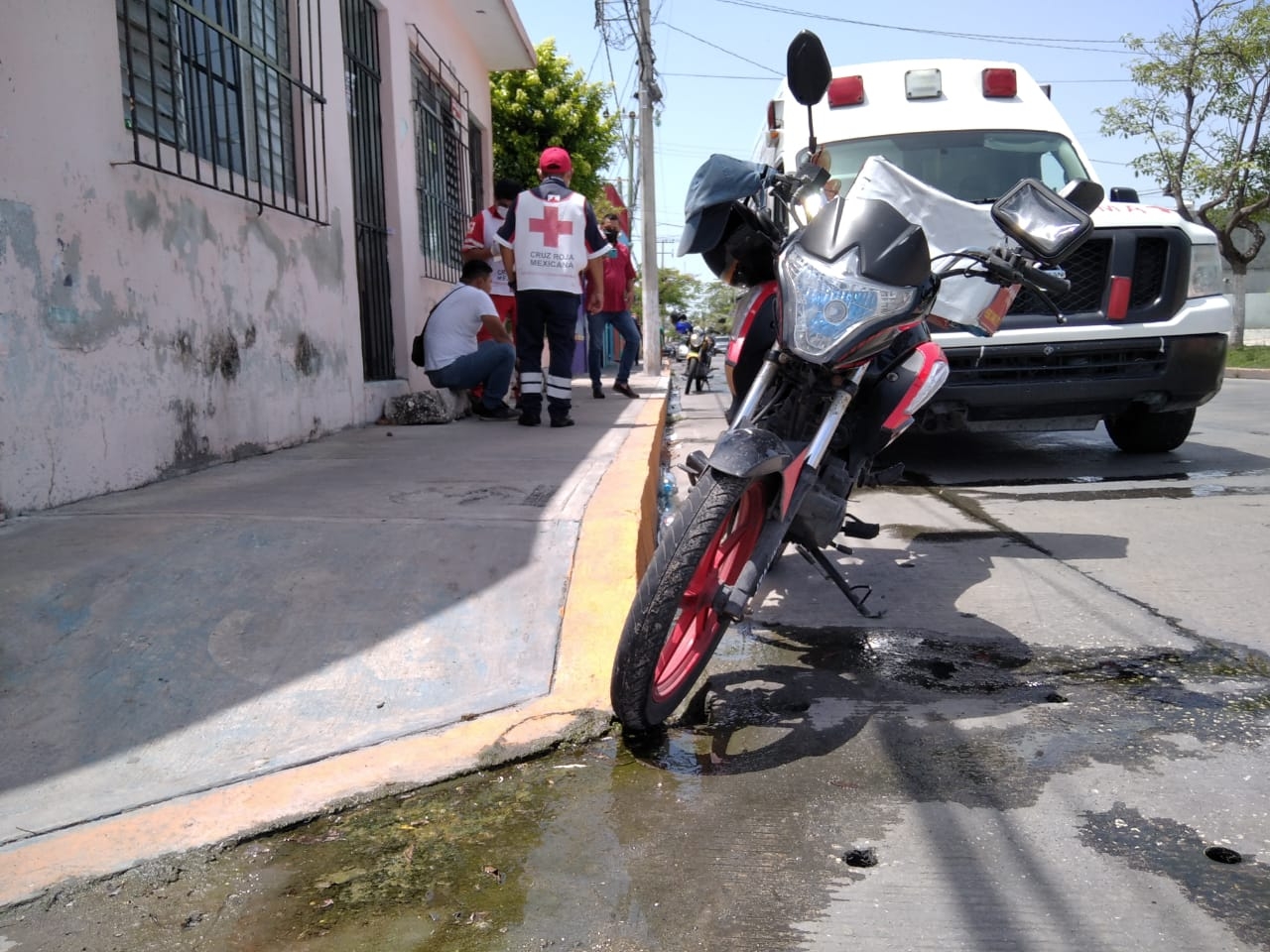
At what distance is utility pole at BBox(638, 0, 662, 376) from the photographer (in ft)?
58.0

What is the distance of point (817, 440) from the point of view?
104 inches

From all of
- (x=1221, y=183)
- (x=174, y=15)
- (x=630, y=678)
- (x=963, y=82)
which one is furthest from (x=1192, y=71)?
(x=630, y=678)

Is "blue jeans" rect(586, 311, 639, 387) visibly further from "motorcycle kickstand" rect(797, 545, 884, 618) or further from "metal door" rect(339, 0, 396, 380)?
"motorcycle kickstand" rect(797, 545, 884, 618)

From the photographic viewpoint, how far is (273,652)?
272 cm

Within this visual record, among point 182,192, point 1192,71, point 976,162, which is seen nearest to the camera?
point 182,192

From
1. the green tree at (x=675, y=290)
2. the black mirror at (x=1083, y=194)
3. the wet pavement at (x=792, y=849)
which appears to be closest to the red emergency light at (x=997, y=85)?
the black mirror at (x=1083, y=194)

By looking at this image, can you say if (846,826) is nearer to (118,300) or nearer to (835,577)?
(835,577)

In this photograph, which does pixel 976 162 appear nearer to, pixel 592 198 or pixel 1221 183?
pixel 592 198

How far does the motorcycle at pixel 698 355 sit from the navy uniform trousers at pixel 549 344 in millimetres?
9265

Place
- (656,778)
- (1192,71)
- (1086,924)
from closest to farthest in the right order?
1. (1086,924)
2. (656,778)
3. (1192,71)

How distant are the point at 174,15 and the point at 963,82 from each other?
4686 mm

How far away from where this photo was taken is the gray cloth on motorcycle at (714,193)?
305 cm

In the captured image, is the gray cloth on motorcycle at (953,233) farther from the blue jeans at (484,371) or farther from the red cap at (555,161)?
the blue jeans at (484,371)

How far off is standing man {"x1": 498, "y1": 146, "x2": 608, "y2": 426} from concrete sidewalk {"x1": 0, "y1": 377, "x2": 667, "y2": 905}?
9.29 ft
